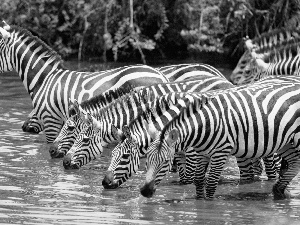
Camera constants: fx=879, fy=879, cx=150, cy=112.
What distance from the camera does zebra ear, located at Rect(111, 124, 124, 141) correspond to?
1076 cm

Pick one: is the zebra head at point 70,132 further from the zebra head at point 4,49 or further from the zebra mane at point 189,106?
the zebra head at point 4,49

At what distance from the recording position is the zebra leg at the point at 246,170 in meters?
11.6

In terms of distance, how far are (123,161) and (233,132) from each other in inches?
53.8

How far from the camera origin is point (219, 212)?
9.79 m

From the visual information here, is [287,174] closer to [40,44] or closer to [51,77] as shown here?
[51,77]

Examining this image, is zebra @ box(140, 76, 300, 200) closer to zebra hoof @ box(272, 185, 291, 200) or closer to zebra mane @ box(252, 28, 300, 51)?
zebra hoof @ box(272, 185, 291, 200)

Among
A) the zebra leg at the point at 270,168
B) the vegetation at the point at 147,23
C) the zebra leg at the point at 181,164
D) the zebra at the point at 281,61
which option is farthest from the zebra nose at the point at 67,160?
the vegetation at the point at 147,23

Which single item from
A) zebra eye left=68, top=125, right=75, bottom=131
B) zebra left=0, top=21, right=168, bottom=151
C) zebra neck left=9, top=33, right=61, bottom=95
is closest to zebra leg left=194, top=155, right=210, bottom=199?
zebra eye left=68, top=125, right=75, bottom=131

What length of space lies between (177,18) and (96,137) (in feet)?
42.4

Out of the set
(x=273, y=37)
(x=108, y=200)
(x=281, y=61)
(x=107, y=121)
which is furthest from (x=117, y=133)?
(x=273, y=37)

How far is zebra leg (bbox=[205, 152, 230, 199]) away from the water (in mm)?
181

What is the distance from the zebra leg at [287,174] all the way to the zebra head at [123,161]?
1.75 meters

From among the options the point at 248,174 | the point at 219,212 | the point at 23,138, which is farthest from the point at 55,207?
the point at 23,138

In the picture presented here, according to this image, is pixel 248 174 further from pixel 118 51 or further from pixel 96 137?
pixel 118 51
